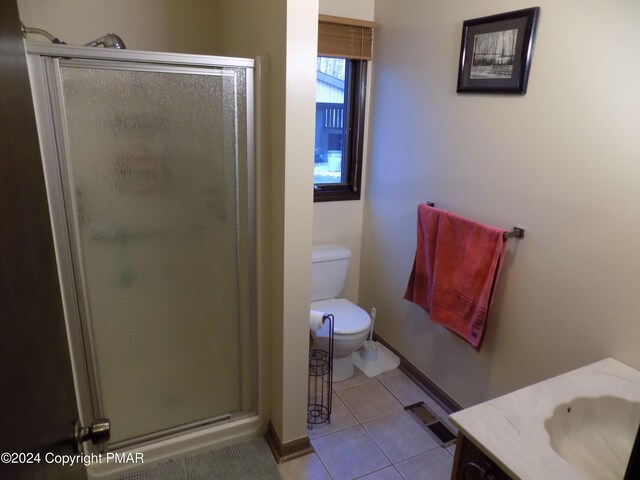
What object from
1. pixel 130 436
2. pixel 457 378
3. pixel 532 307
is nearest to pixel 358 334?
pixel 457 378

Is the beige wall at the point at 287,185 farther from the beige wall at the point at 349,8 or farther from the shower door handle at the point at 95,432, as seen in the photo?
the shower door handle at the point at 95,432

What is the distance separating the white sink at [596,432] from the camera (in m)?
1.18

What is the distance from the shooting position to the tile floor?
1.91 m

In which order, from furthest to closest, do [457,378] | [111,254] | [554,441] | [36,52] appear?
[457,378] < [111,254] < [36,52] < [554,441]


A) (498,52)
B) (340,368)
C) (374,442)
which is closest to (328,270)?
(340,368)

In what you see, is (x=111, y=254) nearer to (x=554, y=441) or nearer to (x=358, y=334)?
(x=358, y=334)

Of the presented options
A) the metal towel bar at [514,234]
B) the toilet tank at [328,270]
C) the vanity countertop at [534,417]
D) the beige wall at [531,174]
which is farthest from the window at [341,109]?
the vanity countertop at [534,417]

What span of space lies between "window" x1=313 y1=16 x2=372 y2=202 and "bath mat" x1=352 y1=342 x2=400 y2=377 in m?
1.04

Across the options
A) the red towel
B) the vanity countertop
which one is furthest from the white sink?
the red towel

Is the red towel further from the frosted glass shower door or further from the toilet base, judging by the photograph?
the frosted glass shower door

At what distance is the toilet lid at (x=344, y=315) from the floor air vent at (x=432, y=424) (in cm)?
51

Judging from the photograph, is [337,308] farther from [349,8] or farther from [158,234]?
[349,8]

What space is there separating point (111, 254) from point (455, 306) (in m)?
1.55

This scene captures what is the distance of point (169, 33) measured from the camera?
2.36m
